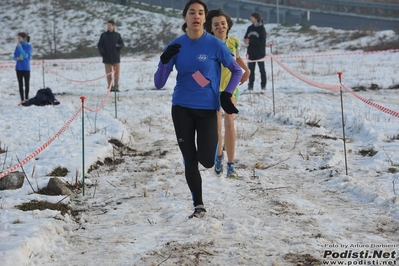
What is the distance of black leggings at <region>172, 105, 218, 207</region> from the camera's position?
4855 millimetres

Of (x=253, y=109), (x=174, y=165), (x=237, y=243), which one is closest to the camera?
(x=237, y=243)

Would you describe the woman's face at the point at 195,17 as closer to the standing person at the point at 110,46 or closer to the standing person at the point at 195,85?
the standing person at the point at 195,85

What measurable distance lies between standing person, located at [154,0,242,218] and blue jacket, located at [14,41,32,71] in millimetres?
9449

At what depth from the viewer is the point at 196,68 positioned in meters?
4.81

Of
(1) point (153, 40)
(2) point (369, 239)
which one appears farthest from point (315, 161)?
(1) point (153, 40)

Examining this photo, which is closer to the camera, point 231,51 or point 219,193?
point 219,193

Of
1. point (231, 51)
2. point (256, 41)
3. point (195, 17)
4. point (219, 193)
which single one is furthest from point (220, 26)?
point (256, 41)

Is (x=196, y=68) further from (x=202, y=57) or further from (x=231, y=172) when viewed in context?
(x=231, y=172)

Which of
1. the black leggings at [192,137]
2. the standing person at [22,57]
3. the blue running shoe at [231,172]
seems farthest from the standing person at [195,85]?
the standing person at [22,57]

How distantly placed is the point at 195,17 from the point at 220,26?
1.33m

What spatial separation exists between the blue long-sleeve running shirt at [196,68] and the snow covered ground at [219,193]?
1027 millimetres

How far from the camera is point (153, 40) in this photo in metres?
35.8

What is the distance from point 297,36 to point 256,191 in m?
24.8

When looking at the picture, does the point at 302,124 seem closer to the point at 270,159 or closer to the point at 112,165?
the point at 270,159
